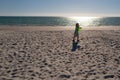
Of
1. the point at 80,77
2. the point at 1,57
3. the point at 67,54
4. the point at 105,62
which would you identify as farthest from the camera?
the point at 67,54

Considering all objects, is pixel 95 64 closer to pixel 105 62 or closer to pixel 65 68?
pixel 105 62

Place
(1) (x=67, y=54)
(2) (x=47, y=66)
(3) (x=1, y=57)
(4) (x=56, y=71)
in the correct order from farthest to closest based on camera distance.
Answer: (1) (x=67, y=54)
(3) (x=1, y=57)
(2) (x=47, y=66)
(4) (x=56, y=71)

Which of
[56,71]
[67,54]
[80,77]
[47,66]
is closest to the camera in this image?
[80,77]

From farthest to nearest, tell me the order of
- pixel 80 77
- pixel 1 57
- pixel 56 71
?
pixel 1 57, pixel 56 71, pixel 80 77

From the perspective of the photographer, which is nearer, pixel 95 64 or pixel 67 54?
pixel 95 64

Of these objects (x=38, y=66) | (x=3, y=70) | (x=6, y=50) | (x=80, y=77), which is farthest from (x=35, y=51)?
(x=80, y=77)

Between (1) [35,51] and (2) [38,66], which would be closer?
(2) [38,66]

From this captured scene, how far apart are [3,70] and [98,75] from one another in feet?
11.3

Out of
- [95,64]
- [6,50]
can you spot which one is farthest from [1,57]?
[95,64]

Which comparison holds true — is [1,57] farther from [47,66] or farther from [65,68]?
[65,68]

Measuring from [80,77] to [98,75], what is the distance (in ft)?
2.26

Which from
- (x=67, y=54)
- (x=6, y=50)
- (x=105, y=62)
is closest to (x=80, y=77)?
(x=105, y=62)

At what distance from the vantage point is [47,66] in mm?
8688

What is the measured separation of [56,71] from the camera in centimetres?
802
